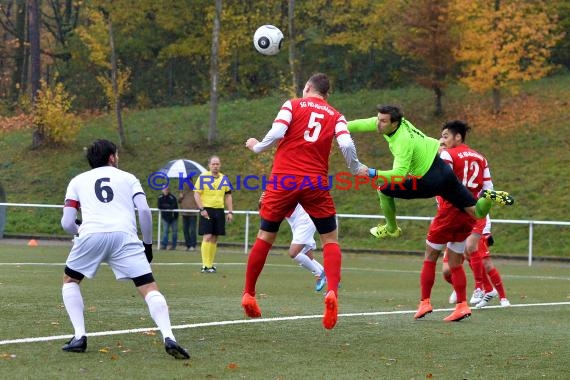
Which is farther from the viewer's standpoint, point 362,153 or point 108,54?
point 108,54

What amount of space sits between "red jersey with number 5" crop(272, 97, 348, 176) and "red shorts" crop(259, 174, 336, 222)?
0.22 ft

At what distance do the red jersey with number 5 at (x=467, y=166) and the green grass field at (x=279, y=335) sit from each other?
4.84 feet

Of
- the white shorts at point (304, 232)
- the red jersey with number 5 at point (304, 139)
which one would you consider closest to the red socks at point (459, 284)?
the red jersey with number 5 at point (304, 139)

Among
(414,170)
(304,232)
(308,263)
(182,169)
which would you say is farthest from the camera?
(182,169)

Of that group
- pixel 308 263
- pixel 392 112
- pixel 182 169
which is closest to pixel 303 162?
pixel 392 112

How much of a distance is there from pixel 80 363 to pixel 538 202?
2532 cm

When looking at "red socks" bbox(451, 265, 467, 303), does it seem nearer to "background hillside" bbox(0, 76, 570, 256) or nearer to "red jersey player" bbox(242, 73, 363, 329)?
"red jersey player" bbox(242, 73, 363, 329)

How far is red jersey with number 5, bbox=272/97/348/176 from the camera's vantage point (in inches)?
383

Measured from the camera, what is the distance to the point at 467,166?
39.4ft

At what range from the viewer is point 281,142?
9.80 meters

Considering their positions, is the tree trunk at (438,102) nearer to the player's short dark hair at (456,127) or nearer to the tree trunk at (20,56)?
the tree trunk at (20,56)

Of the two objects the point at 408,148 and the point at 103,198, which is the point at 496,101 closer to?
the point at 408,148

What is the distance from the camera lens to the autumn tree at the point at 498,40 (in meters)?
34.6

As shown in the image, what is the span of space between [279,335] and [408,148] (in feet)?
7.81
